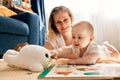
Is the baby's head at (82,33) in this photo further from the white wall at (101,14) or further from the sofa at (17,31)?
the white wall at (101,14)

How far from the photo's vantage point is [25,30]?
5.98 ft

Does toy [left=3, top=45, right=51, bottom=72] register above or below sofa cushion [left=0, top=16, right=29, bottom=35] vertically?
below

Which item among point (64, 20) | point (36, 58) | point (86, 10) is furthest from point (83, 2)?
point (36, 58)

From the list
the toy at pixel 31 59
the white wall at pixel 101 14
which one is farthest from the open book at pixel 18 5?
the toy at pixel 31 59

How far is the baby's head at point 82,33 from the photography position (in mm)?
813

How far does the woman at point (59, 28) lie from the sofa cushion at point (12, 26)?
0.41 m

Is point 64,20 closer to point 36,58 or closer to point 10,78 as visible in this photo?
point 36,58

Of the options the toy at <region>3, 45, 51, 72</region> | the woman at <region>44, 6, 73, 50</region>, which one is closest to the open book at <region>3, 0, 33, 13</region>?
the woman at <region>44, 6, 73, 50</region>

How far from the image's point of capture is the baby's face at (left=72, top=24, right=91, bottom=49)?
2.67 feet

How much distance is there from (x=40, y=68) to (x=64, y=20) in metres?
0.71

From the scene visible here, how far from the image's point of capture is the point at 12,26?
5.63 feet

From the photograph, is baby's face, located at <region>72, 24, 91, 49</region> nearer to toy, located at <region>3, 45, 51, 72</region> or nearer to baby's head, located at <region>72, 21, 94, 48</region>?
baby's head, located at <region>72, 21, 94, 48</region>

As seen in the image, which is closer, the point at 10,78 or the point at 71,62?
the point at 10,78

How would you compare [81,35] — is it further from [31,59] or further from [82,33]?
[31,59]
